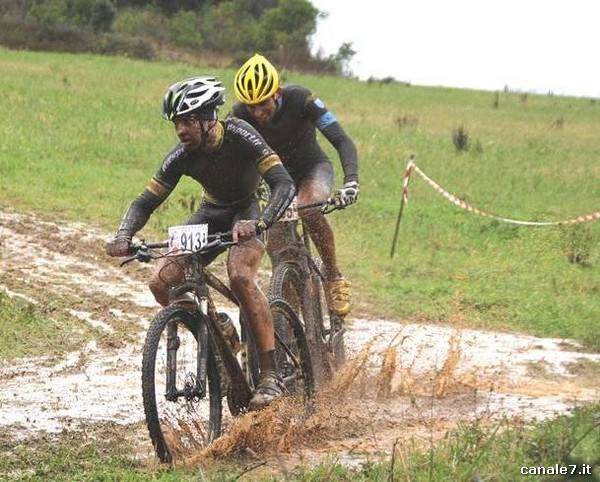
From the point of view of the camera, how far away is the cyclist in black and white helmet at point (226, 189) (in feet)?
21.6

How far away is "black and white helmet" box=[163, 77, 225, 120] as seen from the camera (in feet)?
21.4

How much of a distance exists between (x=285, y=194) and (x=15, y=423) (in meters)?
2.34

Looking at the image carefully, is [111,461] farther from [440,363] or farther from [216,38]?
[216,38]

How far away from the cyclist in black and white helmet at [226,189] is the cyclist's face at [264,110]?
1.11 m

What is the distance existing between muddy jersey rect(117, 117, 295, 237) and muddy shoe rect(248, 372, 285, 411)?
1005 mm

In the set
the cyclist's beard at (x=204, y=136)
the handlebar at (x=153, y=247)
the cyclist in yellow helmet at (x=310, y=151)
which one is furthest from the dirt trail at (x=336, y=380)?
the cyclist's beard at (x=204, y=136)

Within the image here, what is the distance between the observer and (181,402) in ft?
21.1

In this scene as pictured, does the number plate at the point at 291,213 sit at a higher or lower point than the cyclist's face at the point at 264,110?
lower

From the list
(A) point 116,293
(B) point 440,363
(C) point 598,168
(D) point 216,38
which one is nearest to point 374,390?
(B) point 440,363

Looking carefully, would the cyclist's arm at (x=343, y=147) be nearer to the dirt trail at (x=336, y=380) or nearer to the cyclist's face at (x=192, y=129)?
the dirt trail at (x=336, y=380)

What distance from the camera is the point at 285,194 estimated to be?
682 cm

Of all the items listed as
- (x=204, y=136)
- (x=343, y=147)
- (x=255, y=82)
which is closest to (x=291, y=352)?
(x=204, y=136)

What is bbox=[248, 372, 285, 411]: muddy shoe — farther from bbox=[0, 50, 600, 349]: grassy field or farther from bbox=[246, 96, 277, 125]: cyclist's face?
bbox=[0, 50, 600, 349]: grassy field

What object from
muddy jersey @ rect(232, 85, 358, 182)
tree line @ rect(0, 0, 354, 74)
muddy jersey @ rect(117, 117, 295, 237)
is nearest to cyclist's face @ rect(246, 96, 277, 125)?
muddy jersey @ rect(232, 85, 358, 182)
